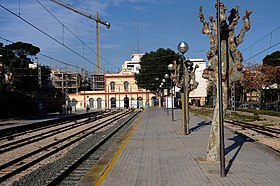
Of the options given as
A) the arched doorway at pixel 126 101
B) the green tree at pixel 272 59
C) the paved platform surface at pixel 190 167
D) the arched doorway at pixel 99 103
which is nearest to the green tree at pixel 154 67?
the arched doorway at pixel 126 101

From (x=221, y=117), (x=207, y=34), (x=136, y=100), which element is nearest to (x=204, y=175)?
(x=221, y=117)

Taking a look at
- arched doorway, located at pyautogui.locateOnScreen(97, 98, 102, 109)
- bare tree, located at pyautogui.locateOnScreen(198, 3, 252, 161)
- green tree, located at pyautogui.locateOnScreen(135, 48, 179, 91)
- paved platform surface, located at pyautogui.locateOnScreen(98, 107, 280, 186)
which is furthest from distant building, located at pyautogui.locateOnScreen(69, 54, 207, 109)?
bare tree, located at pyautogui.locateOnScreen(198, 3, 252, 161)

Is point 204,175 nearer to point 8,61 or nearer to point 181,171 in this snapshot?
point 181,171

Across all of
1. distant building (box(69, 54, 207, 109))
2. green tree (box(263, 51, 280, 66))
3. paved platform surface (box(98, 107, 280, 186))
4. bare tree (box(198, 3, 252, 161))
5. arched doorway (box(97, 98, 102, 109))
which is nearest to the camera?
paved platform surface (box(98, 107, 280, 186))

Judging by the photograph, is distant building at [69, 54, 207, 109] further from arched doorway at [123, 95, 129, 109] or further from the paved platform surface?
the paved platform surface

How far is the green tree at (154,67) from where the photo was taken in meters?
72.8

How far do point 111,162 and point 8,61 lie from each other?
190 feet

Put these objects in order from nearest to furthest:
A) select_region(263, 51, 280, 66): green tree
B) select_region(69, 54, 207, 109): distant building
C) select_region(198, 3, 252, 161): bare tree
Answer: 1. select_region(198, 3, 252, 161): bare tree
2. select_region(263, 51, 280, 66): green tree
3. select_region(69, 54, 207, 109): distant building

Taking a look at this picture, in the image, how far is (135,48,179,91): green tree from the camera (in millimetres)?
72750

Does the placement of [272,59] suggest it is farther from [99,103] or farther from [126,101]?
[99,103]

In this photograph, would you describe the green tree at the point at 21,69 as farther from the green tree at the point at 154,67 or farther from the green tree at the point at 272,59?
the green tree at the point at 272,59

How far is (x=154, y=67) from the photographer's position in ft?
241

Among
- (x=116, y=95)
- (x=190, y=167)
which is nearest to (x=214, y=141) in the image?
(x=190, y=167)

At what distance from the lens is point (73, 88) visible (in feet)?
383
